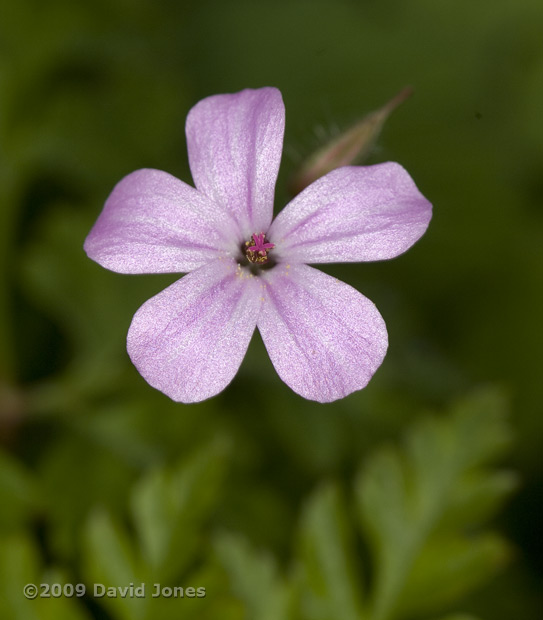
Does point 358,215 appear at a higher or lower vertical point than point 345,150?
lower

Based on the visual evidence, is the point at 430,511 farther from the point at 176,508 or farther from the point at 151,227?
the point at 151,227

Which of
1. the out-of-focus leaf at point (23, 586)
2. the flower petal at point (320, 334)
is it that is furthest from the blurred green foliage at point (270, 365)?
the flower petal at point (320, 334)

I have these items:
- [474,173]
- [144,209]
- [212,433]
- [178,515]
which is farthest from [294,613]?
[474,173]

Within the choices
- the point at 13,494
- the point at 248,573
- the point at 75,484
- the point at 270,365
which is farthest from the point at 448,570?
the point at 13,494

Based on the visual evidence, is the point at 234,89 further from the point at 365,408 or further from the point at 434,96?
the point at 365,408

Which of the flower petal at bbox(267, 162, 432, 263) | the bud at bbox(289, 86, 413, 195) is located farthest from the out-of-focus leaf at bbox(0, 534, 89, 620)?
the bud at bbox(289, 86, 413, 195)

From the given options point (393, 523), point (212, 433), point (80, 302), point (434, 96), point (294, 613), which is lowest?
point (294, 613)
